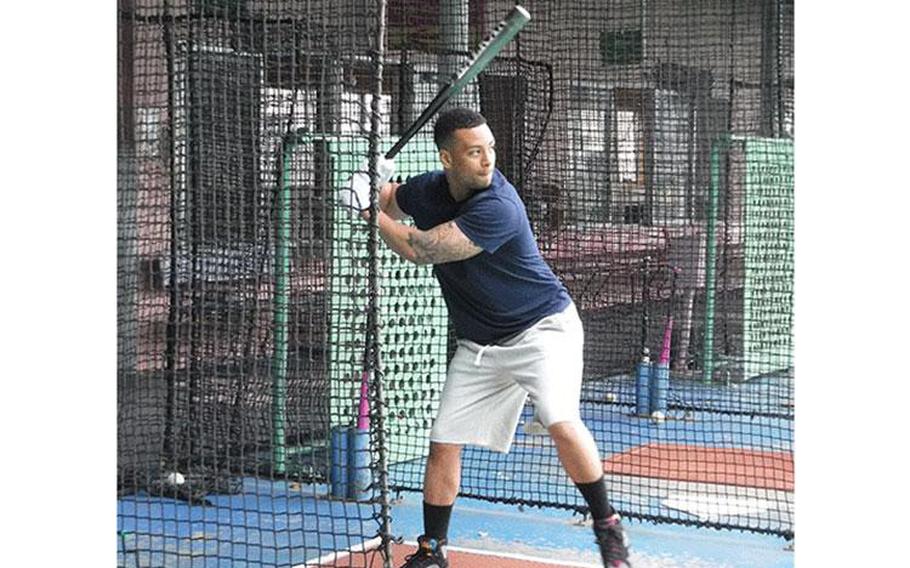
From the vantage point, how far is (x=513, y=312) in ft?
17.1

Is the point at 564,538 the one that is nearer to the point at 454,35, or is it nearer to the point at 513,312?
the point at 513,312

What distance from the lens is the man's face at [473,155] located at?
5.12 m

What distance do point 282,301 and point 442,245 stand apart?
5.31 feet

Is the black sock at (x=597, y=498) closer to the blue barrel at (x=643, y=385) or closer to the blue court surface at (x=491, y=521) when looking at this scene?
the blue court surface at (x=491, y=521)

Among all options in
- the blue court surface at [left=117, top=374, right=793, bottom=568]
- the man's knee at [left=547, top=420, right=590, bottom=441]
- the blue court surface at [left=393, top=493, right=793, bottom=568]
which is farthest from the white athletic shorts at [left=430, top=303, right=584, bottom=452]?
the blue court surface at [left=393, top=493, right=793, bottom=568]

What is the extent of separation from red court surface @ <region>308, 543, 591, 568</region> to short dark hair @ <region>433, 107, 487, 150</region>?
1.51m

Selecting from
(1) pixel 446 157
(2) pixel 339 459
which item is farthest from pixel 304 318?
(1) pixel 446 157

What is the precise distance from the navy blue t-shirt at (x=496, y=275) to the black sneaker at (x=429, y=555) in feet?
2.40

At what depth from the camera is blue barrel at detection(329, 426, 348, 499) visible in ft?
21.0

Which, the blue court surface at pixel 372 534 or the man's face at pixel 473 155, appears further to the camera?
the blue court surface at pixel 372 534

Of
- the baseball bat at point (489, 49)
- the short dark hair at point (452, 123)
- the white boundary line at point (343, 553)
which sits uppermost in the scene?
the baseball bat at point (489, 49)

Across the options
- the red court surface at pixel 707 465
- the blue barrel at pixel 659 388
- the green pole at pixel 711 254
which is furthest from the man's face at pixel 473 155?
the green pole at pixel 711 254

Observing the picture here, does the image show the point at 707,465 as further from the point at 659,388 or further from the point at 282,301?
the point at 282,301
